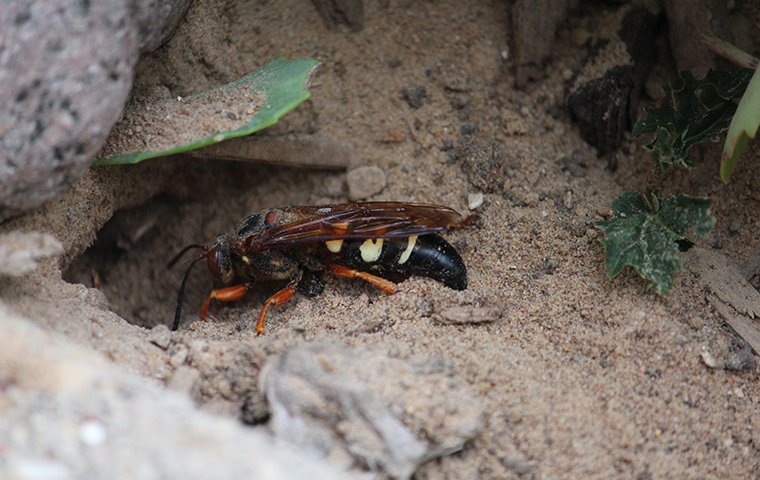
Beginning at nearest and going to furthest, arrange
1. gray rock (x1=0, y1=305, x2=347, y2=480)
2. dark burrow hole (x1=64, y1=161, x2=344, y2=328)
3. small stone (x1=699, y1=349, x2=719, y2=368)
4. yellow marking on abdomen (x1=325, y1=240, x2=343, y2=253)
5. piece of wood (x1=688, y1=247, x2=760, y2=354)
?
1. gray rock (x1=0, y1=305, x2=347, y2=480)
2. small stone (x1=699, y1=349, x2=719, y2=368)
3. piece of wood (x1=688, y1=247, x2=760, y2=354)
4. yellow marking on abdomen (x1=325, y1=240, x2=343, y2=253)
5. dark burrow hole (x1=64, y1=161, x2=344, y2=328)

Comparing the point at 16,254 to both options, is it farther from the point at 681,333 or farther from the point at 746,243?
the point at 746,243

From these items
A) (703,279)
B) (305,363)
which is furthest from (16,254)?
(703,279)

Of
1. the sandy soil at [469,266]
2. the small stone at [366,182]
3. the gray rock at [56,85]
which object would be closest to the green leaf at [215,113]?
the sandy soil at [469,266]

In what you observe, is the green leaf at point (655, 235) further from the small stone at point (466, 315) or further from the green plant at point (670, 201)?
the small stone at point (466, 315)

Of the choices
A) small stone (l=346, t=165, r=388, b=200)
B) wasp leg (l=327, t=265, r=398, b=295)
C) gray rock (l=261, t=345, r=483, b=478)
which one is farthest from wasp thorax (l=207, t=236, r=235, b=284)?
gray rock (l=261, t=345, r=483, b=478)

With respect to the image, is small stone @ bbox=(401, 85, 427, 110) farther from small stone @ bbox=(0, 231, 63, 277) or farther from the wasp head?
small stone @ bbox=(0, 231, 63, 277)
